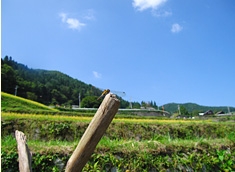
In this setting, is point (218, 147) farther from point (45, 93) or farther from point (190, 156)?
point (45, 93)

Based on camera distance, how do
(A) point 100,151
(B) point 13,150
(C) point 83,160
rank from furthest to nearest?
(A) point 100,151
(B) point 13,150
(C) point 83,160

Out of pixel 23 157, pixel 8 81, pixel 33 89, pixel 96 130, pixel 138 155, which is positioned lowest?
pixel 138 155

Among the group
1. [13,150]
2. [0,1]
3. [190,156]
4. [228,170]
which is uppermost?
[0,1]

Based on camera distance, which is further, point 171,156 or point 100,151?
point 171,156

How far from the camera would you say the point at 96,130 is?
919 mm

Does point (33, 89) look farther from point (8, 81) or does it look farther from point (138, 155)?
point (138, 155)

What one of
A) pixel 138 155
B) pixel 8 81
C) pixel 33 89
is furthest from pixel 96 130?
pixel 33 89

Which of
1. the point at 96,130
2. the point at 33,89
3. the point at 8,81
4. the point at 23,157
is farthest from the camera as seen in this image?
the point at 33,89

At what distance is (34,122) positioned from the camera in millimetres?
6203

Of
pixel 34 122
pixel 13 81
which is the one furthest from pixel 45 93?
pixel 34 122

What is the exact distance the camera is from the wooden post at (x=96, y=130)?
0.91 m

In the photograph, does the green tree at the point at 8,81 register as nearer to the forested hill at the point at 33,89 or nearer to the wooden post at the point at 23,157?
the forested hill at the point at 33,89

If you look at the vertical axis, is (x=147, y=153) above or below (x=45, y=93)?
below

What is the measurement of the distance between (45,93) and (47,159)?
185ft
